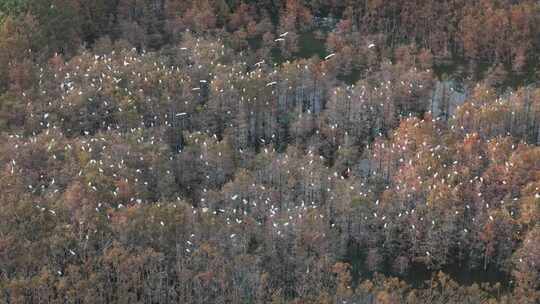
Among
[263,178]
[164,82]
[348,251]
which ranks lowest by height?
[348,251]

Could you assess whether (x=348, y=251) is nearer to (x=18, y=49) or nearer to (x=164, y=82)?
(x=164, y=82)

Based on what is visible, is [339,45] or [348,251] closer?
[348,251]

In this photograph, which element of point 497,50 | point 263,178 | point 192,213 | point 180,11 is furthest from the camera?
point 180,11

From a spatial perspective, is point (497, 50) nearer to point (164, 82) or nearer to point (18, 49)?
point (164, 82)

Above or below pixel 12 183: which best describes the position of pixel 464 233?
below

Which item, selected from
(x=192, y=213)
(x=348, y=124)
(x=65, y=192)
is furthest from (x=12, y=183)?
(x=348, y=124)

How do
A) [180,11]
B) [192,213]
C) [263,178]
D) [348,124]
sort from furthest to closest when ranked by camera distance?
[180,11], [348,124], [263,178], [192,213]
